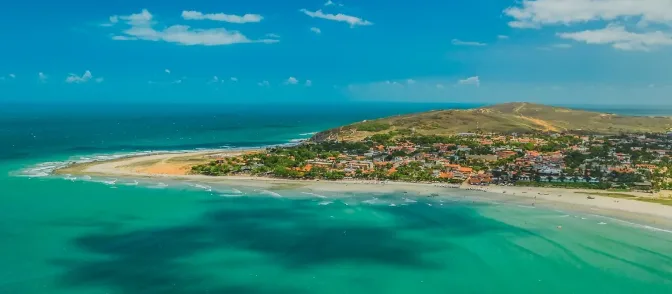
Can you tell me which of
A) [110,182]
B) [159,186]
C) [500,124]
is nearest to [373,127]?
[500,124]

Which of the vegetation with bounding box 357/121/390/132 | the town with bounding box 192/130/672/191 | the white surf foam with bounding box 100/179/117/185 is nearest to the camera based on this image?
the white surf foam with bounding box 100/179/117/185

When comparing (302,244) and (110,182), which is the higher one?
(110,182)

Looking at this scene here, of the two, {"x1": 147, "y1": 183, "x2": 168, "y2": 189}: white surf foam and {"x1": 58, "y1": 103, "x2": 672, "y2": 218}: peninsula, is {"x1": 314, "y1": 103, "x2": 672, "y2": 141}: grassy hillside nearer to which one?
{"x1": 58, "y1": 103, "x2": 672, "y2": 218}: peninsula

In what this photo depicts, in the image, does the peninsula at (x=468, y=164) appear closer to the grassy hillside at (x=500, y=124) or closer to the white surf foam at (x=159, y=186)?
the white surf foam at (x=159, y=186)

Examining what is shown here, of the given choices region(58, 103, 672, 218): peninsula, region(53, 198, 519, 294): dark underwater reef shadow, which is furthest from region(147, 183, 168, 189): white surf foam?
region(53, 198, 519, 294): dark underwater reef shadow

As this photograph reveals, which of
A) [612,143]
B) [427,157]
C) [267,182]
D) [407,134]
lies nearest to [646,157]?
[612,143]

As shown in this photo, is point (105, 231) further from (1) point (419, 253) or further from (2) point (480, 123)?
(2) point (480, 123)

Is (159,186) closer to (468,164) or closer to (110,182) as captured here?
(110,182)

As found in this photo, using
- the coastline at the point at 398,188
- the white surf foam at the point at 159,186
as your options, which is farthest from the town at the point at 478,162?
the white surf foam at the point at 159,186
